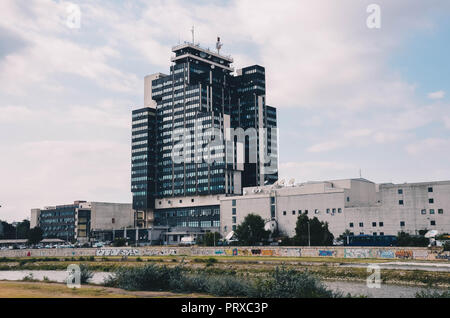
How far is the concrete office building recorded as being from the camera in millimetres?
149875

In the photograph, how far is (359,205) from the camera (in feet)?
560

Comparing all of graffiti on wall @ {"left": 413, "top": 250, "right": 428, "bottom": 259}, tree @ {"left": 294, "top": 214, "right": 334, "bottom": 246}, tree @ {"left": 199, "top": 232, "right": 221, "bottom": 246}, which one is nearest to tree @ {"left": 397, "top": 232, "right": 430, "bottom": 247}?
tree @ {"left": 294, "top": 214, "right": 334, "bottom": 246}

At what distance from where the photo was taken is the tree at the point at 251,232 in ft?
512

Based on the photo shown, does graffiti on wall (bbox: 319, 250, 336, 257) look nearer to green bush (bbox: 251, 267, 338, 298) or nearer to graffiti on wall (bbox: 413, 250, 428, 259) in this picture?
graffiti on wall (bbox: 413, 250, 428, 259)

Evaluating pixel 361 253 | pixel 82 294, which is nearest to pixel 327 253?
pixel 361 253

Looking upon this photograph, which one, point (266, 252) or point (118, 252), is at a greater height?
point (266, 252)

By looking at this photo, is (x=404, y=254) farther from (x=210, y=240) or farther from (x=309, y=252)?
(x=210, y=240)

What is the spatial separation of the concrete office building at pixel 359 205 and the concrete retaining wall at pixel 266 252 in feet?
175

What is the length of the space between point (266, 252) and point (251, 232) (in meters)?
37.7

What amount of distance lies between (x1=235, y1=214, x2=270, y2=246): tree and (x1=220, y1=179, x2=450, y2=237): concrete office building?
26.3 metres

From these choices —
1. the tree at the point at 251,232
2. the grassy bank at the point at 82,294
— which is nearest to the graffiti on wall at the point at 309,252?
the tree at the point at 251,232

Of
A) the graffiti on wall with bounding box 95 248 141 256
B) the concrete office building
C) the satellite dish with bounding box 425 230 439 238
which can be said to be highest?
the concrete office building
